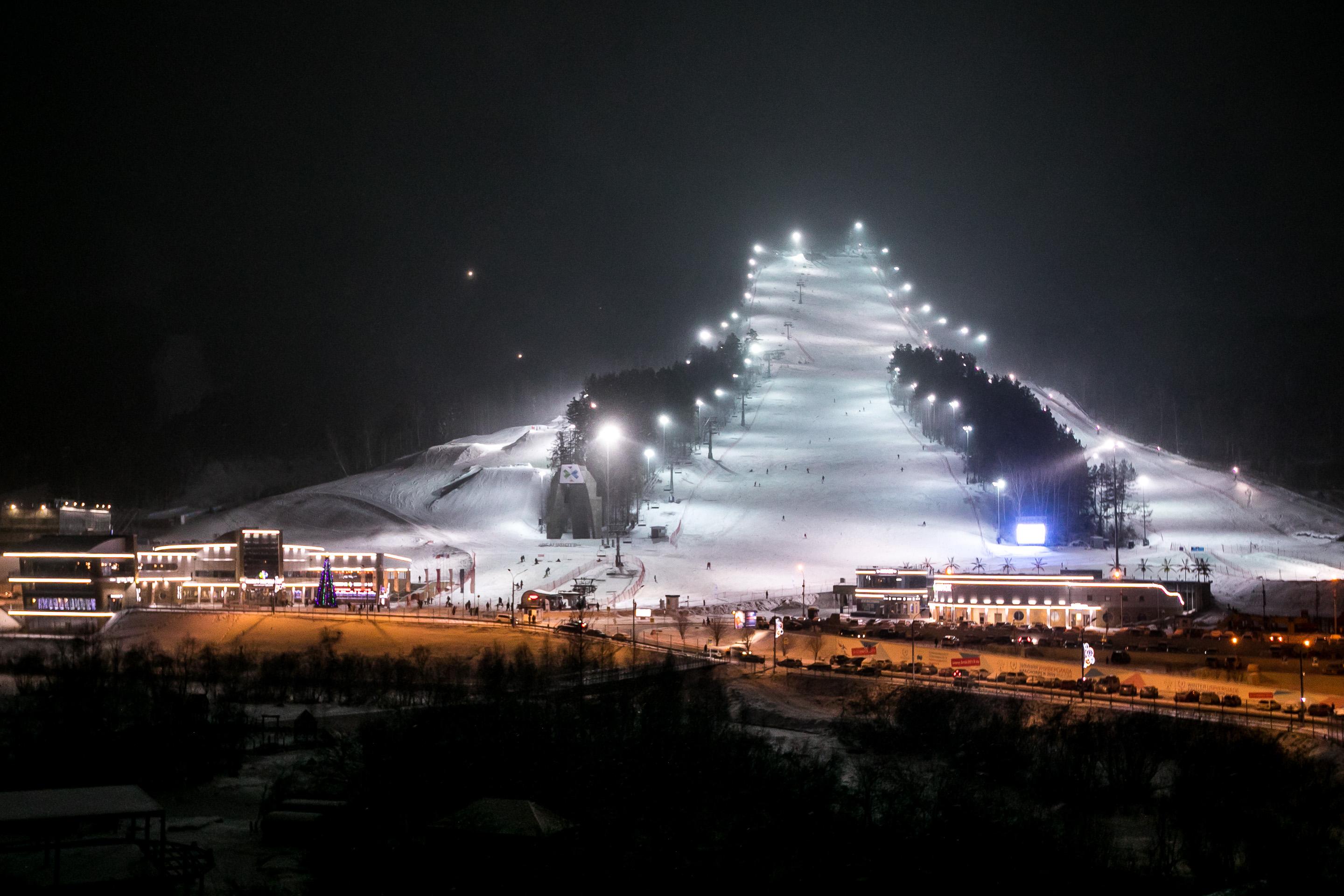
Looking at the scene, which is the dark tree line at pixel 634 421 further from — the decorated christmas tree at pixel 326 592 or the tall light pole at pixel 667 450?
the decorated christmas tree at pixel 326 592

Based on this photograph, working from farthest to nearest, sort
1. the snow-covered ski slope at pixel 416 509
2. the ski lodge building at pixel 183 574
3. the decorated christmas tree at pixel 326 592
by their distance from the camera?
the snow-covered ski slope at pixel 416 509 → the ski lodge building at pixel 183 574 → the decorated christmas tree at pixel 326 592

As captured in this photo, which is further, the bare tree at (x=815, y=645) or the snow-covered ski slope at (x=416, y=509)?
the snow-covered ski slope at (x=416, y=509)

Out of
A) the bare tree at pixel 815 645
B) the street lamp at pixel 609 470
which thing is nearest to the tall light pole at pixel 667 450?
the street lamp at pixel 609 470

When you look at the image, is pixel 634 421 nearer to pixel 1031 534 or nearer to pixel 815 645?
pixel 1031 534

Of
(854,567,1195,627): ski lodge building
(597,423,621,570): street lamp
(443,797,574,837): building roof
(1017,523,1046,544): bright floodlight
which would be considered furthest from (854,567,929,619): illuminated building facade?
(443,797,574,837): building roof

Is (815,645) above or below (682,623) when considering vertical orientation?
below

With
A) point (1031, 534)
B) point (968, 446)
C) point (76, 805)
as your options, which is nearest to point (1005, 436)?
point (968, 446)

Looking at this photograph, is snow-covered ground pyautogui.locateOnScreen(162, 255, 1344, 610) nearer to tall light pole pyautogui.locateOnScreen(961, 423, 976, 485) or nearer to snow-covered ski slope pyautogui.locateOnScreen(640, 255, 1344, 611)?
snow-covered ski slope pyautogui.locateOnScreen(640, 255, 1344, 611)
